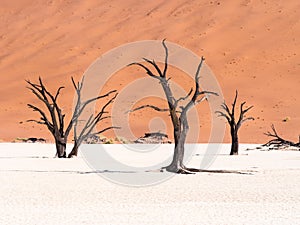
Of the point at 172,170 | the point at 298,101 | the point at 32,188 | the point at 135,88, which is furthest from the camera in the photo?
the point at 135,88

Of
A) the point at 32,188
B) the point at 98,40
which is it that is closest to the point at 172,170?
the point at 32,188

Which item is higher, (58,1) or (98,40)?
(58,1)

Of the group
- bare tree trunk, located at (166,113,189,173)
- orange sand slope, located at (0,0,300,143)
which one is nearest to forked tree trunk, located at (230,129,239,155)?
bare tree trunk, located at (166,113,189,173)

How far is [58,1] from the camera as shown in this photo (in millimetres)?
76625

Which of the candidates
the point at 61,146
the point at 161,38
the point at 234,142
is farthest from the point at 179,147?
the point at 161,38

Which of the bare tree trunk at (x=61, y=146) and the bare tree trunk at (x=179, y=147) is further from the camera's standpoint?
the bare tree trunk at (x=61, y=146)

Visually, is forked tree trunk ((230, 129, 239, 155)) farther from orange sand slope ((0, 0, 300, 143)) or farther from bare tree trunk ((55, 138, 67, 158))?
orange sand slope ((0, 0, 300, 143))

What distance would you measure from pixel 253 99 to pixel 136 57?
14.4m

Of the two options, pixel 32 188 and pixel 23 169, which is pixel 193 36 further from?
pixel 32 188

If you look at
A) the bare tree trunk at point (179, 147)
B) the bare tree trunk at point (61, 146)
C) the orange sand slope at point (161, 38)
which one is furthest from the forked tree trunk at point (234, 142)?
the orange sand slope at point (161, 38)

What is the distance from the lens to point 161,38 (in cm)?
6019

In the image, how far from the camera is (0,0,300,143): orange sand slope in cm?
4447

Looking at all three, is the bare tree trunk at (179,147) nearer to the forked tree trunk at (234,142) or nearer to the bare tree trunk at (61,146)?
the bare tree trunk at (61,146)

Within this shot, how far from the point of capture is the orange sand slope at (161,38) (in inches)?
1751
